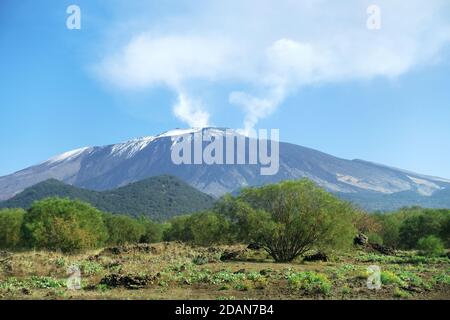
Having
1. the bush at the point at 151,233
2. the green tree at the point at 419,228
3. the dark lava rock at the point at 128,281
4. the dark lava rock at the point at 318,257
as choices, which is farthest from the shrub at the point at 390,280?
the bush at the point at 151,233

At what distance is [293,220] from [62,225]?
30.9 m

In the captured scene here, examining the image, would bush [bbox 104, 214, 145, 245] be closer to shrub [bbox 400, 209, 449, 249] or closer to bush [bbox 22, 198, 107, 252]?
bush [bbox 22, 198, 107, 252]

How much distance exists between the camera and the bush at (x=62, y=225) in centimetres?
5678

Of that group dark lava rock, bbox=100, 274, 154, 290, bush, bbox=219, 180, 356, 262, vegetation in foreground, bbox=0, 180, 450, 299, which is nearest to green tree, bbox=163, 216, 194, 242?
vegetation in foreground, bbox=0, 180, 450, 299

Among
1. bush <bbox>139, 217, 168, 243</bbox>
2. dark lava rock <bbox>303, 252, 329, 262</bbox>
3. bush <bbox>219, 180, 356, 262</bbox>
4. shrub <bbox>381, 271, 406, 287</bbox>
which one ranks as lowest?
bush <bbox>139, 217, 168, 243</bbox>

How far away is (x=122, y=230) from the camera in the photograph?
10331 cm

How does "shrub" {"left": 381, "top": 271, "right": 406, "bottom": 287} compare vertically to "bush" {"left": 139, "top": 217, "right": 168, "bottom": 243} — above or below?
above

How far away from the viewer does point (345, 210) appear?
40.8 m

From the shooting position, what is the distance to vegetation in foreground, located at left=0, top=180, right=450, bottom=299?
70.2 feet

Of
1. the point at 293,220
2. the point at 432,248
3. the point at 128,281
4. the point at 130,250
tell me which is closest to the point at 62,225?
the point at 130,250

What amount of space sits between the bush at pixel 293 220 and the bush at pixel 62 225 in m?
25.0

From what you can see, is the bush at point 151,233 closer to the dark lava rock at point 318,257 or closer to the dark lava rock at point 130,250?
the dark lava rock at point 130,250

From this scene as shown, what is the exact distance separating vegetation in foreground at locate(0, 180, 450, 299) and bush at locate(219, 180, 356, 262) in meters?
0.09
